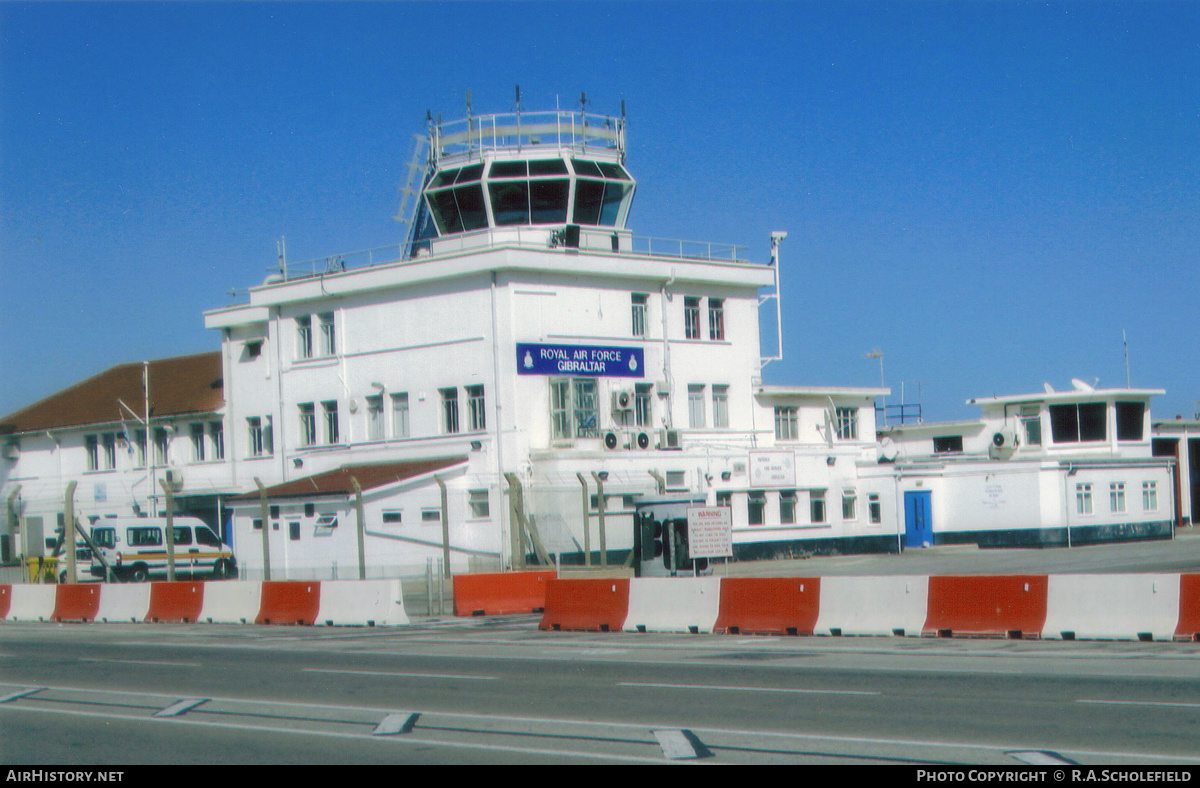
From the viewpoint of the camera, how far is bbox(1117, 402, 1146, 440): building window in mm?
54094

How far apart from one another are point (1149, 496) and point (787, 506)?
15.0 metres

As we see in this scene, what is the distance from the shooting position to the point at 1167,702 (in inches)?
464

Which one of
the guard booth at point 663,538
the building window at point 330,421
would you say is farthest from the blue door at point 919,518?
the guard booth at point 663,538

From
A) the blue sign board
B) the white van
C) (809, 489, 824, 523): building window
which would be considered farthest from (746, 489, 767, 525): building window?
the white van

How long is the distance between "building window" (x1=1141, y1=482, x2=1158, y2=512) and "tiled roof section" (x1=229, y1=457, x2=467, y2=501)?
25757 mm

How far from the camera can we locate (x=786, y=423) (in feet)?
160

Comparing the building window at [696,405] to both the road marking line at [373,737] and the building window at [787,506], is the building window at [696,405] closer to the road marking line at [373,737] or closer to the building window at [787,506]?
the building window at [787,506]

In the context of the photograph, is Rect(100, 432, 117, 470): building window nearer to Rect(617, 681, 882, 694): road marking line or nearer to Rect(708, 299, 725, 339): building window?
Rect(708, 299, 725, 339): building window

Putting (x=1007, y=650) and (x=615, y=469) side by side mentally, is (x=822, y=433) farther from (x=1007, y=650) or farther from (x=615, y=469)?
(x=1007, y=650)

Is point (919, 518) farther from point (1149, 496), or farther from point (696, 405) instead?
point (696, 405)

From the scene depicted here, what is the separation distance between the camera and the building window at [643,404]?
45125mm

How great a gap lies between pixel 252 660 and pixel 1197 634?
38.9 ft

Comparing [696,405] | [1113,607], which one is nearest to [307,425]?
[696,405]

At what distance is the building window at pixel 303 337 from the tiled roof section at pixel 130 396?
5337 millimetres
